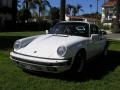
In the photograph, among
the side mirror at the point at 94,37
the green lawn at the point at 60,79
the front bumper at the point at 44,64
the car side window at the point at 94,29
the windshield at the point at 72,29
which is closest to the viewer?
the green lawn at the point at 60,79

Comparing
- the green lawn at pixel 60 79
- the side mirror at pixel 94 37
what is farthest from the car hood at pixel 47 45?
the side mirror at pixel 94 37

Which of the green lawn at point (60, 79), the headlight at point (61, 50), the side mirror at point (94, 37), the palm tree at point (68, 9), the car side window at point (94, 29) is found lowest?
the green lawn at point (60, 79)

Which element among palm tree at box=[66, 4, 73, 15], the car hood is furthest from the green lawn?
palm tree at box=[66, 4, 73, 15]

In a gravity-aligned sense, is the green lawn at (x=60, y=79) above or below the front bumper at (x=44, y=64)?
below

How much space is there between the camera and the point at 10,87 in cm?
714

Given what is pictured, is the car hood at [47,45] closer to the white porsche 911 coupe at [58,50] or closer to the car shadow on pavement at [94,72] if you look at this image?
the white porsche 911 coupe at [58,50]

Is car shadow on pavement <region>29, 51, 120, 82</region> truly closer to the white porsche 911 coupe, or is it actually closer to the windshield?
the white porsche 911 coupe

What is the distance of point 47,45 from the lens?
8414 millimetres

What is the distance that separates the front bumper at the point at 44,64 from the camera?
25.8 feet

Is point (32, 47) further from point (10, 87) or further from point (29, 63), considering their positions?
point (10, 87)

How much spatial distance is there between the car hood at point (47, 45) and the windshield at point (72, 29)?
2.01ft

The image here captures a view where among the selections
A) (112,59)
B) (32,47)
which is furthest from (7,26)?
(32,47)

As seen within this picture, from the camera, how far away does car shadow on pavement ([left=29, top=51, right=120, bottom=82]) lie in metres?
8.45

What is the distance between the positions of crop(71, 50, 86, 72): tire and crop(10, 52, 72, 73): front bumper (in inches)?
16.4
